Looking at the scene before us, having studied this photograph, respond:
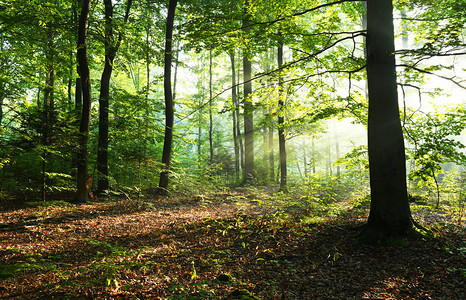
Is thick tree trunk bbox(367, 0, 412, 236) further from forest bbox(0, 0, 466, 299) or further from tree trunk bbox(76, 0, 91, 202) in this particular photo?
tree trunk bbox(76, 0, 91, 202)

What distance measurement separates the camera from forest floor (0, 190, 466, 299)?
366 cm

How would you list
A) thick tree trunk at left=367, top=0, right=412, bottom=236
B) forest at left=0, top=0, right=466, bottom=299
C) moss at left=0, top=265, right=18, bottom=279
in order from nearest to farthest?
1. moss at left=0, top=265, right=18, bottom=279
2. forest at left=0, top=0, right=466, bottom=299
3. thick tree trunk at left=367, top=0, right=412, bottom=236

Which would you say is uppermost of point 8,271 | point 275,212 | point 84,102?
point 84,102

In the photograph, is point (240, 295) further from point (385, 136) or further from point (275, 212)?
point (275, 212)

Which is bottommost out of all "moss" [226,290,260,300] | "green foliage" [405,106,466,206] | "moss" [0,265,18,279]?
"moss" [226,290,260,300]

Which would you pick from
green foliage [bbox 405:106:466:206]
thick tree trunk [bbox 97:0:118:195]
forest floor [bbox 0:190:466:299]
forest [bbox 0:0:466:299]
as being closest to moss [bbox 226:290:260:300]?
forest [bbox 0:0:466:299]

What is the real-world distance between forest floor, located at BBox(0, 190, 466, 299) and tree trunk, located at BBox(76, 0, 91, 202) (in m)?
1.48

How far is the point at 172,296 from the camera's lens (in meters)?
3.47

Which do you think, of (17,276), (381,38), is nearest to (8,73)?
(17,276)

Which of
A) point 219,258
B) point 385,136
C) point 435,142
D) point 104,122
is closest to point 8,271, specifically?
point 219,258

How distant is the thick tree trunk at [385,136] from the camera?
5.23 meters

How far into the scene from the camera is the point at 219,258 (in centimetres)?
503

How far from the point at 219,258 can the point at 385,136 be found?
428 cm

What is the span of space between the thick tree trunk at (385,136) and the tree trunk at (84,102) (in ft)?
27.6
